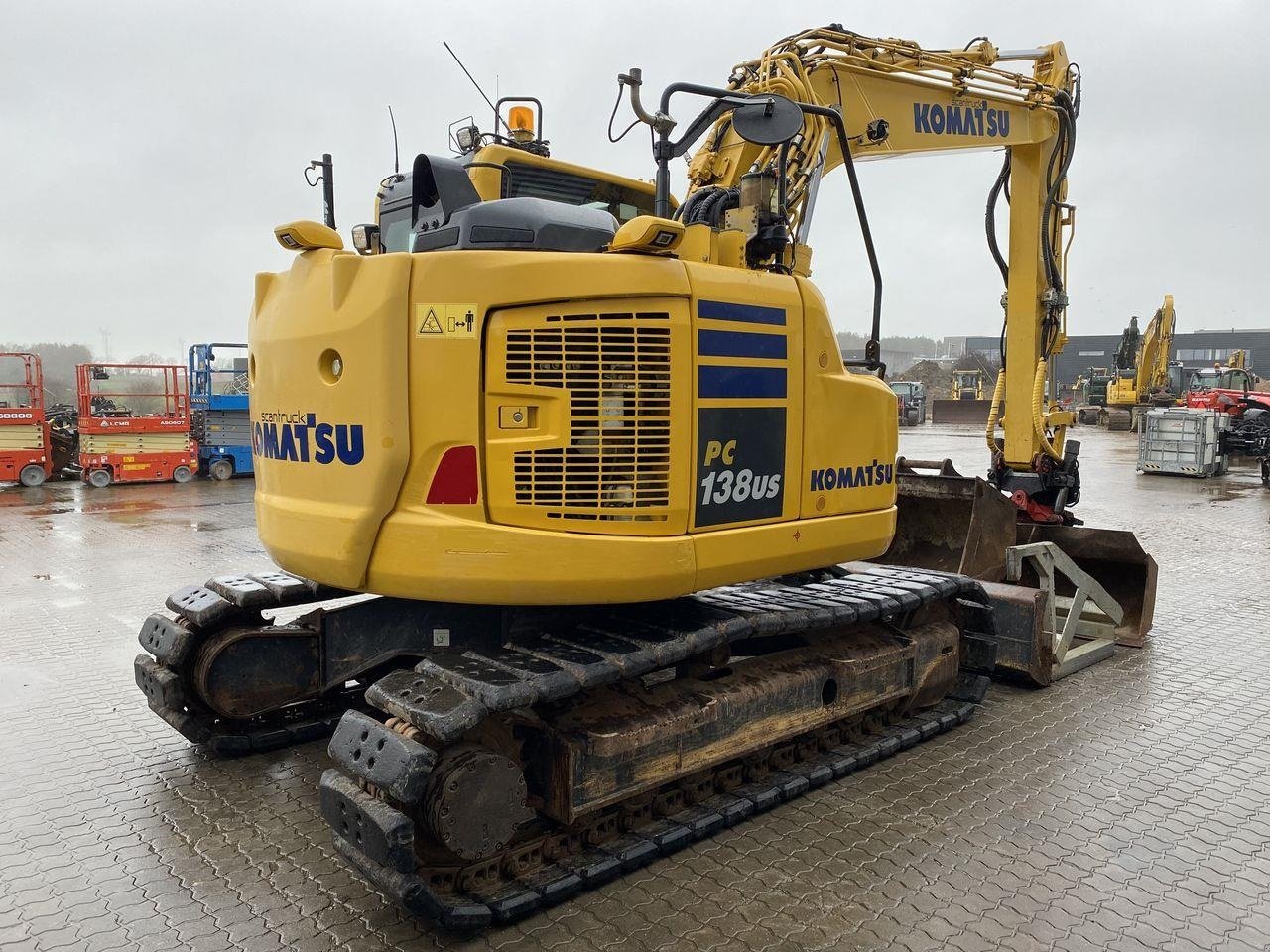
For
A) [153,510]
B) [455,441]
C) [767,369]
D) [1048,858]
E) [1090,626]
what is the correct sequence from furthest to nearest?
[153,510]
[1090,626]
[767,369]
[1048,858]
[455,441]

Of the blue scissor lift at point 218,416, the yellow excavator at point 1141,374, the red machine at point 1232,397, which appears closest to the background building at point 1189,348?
the yellow excavator at point 1141,374

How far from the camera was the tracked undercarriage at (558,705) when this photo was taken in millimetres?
3227

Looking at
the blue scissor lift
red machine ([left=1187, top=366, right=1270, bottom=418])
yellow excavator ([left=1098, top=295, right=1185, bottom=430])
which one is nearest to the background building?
yellow excavator ([left=1098, top=295, right=1185, bottom=430])

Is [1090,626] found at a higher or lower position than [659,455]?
lower

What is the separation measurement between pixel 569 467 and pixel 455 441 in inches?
17.6

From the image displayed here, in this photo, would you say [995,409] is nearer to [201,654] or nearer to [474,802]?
[474,802]

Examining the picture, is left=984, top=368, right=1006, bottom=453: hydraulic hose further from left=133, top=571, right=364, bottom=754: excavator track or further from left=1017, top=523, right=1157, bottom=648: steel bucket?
left=133, top=571, right=364, bottom=754: excavator track

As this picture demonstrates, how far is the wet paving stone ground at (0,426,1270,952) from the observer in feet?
10.8

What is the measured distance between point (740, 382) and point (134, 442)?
16.8 m

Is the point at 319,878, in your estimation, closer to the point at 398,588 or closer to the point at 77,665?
the point at 398,588

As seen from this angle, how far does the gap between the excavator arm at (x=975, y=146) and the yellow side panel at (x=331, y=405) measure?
1867 millimetres

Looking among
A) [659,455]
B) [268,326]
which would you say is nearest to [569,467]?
[659,455]

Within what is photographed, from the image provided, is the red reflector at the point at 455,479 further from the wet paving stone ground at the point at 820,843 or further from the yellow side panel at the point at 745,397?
the wet paving stone ground at the point at 820,843

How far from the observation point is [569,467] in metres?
3.58
